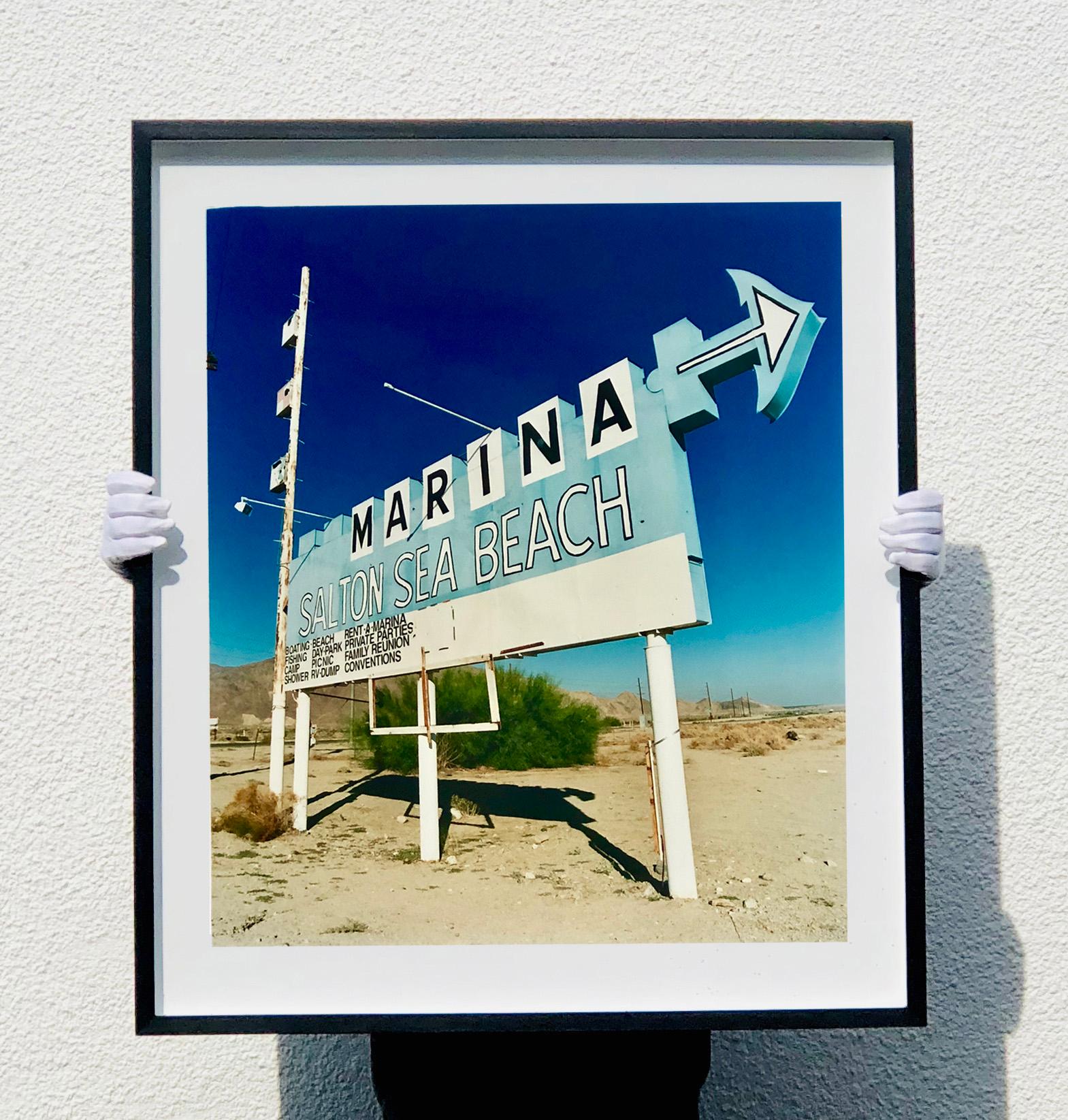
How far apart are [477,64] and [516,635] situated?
61 centimetres

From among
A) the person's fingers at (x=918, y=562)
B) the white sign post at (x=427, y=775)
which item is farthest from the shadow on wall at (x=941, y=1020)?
the white sign post at (x=427, y=775)

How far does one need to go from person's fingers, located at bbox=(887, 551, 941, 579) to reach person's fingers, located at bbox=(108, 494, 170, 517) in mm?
546

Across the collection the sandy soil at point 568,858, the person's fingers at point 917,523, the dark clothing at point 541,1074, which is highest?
the person's fingers at point 917,523

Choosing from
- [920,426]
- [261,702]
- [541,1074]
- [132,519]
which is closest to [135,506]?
[132,519]

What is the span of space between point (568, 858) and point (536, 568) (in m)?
0.22

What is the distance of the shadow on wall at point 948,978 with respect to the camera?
2.71 ft

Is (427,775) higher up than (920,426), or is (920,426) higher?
(920,426)

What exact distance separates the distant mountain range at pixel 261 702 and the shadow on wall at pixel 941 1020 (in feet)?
1.05

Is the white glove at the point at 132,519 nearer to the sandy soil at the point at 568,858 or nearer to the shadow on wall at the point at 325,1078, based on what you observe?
the sandy soil at the point at 568,858

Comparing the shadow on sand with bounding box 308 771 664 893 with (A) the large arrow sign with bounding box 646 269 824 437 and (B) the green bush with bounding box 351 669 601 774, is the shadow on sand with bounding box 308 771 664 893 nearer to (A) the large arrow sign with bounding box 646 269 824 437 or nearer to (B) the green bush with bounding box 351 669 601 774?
→ (B) the green bush with bounding box 351 669 601 774

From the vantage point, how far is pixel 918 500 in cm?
61

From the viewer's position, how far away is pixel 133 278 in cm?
61

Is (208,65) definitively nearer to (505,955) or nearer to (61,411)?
(61,411)

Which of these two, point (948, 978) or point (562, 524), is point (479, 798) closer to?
point (562, 524)
